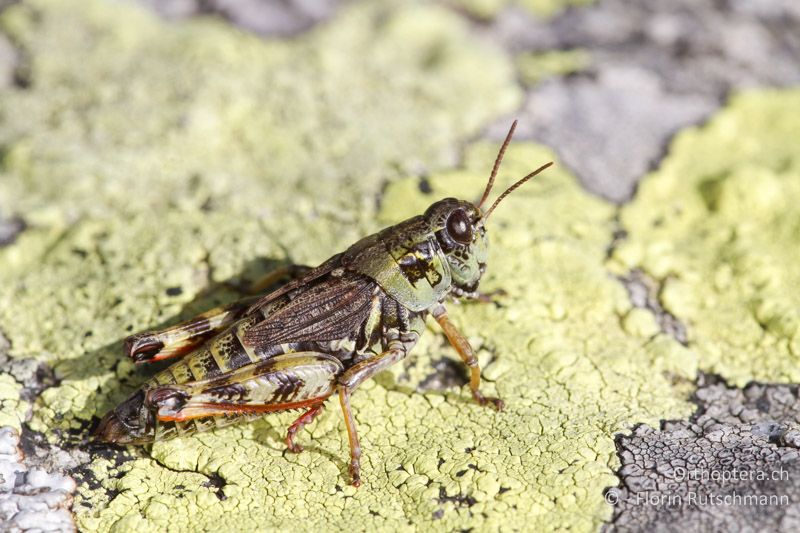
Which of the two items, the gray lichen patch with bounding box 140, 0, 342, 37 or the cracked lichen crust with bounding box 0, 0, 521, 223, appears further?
the gray lichen patch with bounding box 140, 0, 342, 37

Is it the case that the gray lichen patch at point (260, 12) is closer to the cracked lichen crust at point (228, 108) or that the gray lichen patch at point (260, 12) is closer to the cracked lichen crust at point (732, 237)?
the cracked lichen crust at point (228, 108)

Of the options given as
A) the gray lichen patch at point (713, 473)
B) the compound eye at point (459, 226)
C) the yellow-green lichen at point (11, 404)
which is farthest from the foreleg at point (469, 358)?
the yellow-green lichen at point (11, 404)

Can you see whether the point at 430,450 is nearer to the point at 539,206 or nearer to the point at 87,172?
the point at 539,206

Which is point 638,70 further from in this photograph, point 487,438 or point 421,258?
point 487,438

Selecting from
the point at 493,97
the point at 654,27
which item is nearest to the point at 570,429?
the point at 493,97

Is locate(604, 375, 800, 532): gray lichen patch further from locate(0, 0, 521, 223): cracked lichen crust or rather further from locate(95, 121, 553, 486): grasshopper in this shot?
locate(0, 0, 521, 223): cracked lichen crust

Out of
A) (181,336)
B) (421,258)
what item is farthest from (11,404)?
(421,258)

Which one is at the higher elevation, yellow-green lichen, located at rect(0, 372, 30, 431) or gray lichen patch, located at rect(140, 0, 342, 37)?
gray lichen patch, located at rect(140, 0, 342, 37)

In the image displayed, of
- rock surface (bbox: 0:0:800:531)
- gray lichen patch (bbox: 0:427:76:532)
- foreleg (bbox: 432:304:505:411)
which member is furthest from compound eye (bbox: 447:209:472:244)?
gray lichen patch (bbox: 0:427:76:532)
